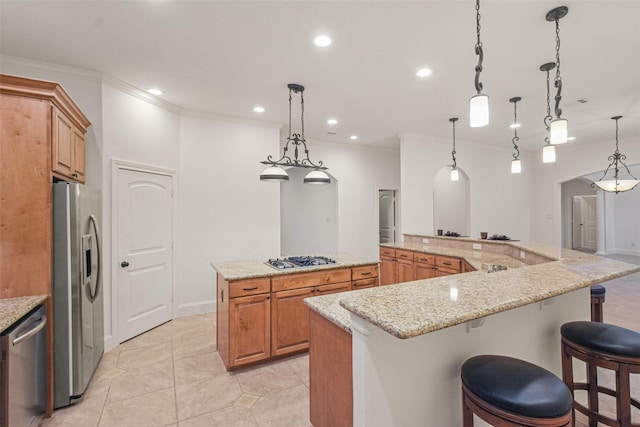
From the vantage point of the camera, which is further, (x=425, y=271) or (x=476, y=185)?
(x=476, y=185)

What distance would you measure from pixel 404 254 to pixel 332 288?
6.91 ft

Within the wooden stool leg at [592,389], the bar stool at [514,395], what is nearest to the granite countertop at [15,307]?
the bar stool at [514,395]

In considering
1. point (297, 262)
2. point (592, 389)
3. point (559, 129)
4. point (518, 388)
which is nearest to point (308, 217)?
point (297, 262)

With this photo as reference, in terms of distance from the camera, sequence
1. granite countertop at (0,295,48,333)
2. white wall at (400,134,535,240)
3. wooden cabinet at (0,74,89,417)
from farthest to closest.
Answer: white wall at (400,134,535,240) → wooden cabinet at (0,74,89,417) → granite countertop at (0,295,48,333)

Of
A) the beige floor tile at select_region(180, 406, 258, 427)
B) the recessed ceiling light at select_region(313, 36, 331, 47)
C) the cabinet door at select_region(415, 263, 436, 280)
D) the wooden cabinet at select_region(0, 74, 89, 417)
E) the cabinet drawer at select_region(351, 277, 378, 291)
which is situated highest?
the recessed ceiling light at select_region(313, 36, 331, 47)

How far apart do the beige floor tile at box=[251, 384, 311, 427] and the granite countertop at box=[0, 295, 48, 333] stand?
5.30ft

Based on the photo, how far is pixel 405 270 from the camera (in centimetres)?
479

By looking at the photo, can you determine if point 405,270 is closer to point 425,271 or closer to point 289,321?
point 425,271

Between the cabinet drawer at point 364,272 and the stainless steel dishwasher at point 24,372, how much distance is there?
2601mm

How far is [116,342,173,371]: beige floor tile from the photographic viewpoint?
291 centimetres

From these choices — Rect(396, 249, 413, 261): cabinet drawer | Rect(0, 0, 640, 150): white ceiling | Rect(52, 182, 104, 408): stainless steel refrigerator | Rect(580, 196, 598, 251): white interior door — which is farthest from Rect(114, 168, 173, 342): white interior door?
Rect(580, 196, 598, 251): white interior door

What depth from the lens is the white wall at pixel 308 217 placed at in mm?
6574

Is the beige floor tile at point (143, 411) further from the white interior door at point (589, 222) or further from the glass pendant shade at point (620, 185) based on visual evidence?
the white interior door at point (589, 222)

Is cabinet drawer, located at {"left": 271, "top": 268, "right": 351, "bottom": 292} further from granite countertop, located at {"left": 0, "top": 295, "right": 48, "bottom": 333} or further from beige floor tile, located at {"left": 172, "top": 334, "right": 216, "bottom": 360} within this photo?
granite countertop, located at {"left": 0, "top": 295, "right": 48, "bottom": 333}
